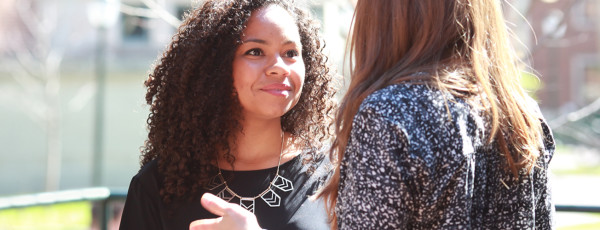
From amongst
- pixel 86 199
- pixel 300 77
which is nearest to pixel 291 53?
pixel 300 77

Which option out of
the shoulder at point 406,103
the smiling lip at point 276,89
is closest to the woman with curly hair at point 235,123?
the smiling lip at point 276,89

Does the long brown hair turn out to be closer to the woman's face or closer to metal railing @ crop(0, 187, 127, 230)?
the woman's face

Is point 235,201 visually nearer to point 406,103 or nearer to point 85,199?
point 406,103

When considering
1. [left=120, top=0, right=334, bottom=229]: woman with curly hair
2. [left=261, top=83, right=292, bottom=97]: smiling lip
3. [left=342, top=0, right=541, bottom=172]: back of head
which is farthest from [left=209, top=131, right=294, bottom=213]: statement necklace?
[left=342, top=0, right=541, bottom=172]: back of head

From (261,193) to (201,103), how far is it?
1.38ft

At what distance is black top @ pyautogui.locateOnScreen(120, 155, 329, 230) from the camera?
2.48 m

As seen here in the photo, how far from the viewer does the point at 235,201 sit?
2533 millimetres

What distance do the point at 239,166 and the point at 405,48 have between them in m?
1.16

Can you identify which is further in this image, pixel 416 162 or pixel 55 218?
pixel 55 218

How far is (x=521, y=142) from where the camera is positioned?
61.8 inches

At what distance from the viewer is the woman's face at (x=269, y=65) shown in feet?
8.28

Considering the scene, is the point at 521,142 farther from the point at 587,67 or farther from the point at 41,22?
the point at 587,67

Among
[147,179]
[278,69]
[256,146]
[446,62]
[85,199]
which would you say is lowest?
[85,199]

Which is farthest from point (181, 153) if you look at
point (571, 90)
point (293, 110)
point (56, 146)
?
point (571, 90)
